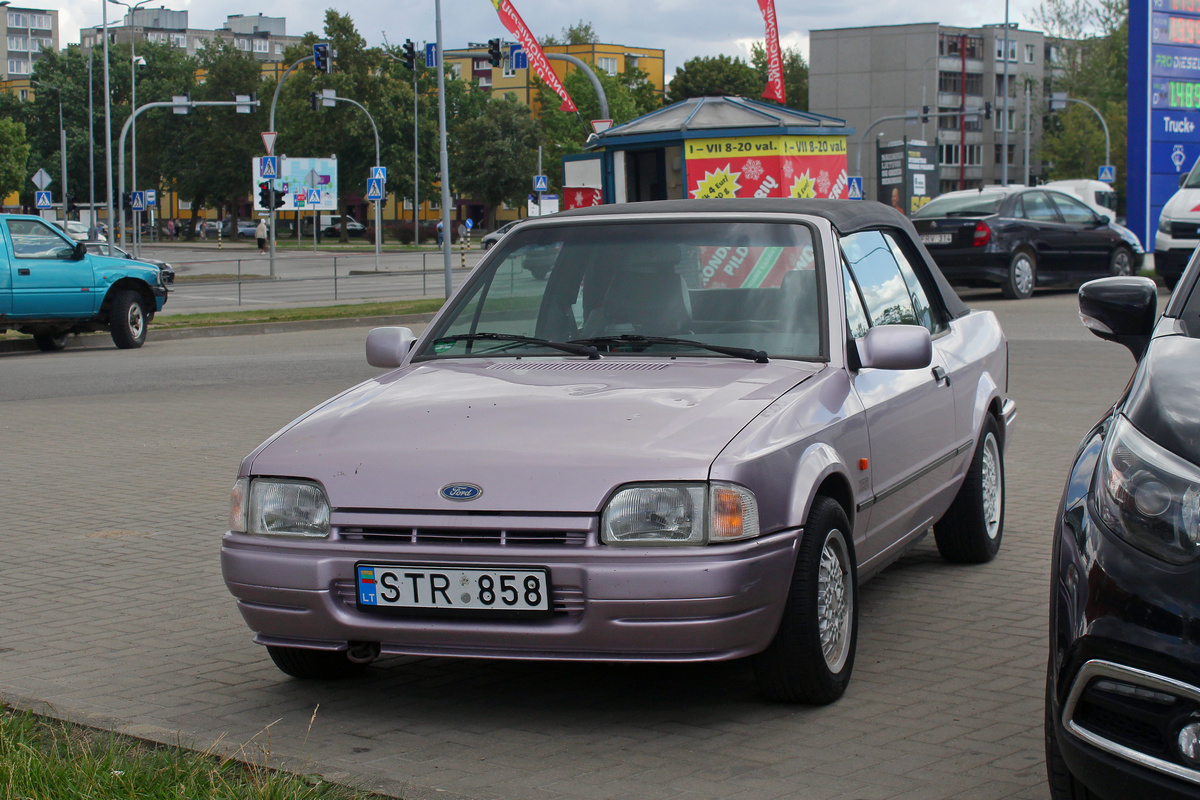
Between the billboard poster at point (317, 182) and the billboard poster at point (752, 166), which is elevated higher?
the billboard poster at point (317, 182)

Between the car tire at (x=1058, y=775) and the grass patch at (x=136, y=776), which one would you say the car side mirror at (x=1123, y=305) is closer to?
the car tire at (x=1058, y=775)

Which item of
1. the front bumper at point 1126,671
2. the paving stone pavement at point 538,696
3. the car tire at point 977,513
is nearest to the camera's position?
the front bumper at point 1126,671

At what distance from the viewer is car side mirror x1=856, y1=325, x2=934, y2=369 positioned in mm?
4672

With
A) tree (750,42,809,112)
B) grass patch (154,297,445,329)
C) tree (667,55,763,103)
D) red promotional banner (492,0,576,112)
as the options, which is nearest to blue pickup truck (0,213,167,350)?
grass patch (154,297,445,329)

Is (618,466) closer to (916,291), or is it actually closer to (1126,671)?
(1126,671)

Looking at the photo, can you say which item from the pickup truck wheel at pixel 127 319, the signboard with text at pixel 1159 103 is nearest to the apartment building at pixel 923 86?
the signboard with text at pixel 1159 103

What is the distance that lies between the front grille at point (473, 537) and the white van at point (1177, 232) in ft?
69.0

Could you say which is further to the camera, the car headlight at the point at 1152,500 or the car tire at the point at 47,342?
the car tire at the point at 47,342

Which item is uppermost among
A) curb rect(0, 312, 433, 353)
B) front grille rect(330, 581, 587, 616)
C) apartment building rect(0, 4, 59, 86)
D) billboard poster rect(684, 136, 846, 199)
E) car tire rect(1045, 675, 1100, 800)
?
apartment building rect(0, 4, 59, 86)

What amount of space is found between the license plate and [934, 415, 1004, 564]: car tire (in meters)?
2.85

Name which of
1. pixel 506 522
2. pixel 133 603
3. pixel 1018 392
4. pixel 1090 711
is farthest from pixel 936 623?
pixel 1018 392

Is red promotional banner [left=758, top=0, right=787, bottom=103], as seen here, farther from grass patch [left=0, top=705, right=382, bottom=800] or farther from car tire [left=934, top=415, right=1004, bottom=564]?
grass patch [left=0, top=705, right=382, bottom=800]

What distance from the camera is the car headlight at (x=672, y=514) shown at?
3.79 m

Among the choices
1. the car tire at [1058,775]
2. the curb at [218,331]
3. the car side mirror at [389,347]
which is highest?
the car side mirror at [389,347]
